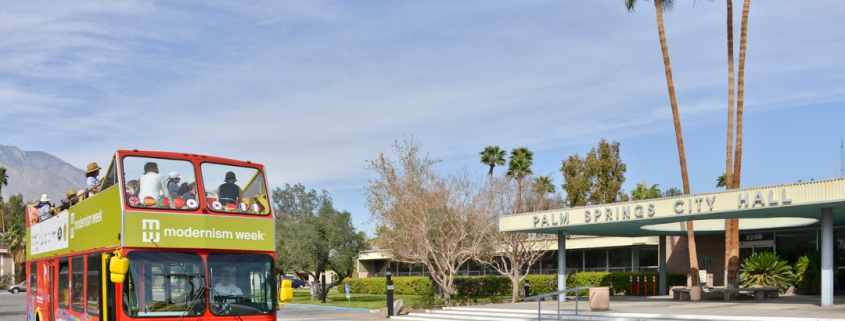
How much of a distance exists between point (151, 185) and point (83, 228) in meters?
2.03

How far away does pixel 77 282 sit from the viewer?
1211 cm

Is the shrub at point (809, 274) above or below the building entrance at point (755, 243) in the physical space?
below

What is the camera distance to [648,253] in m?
43.7

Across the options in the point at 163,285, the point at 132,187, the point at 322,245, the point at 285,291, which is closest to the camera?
the point at 163,285

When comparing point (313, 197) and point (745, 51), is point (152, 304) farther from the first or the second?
point (313, 197)

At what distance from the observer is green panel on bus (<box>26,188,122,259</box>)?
35.0 feet

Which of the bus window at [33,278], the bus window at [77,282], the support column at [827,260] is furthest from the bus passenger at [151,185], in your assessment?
the support column at [827,260]

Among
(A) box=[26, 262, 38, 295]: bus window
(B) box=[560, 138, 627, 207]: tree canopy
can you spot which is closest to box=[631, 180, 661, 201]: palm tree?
(B) box=[560, 138, 627, 207]: tree canopy

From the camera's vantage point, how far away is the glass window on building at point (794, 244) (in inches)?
1375

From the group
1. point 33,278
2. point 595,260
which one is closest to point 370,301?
point 595,260

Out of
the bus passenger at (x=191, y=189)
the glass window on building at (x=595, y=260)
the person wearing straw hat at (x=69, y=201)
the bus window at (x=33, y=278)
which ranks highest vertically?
the bus passenger at (x=191, y=189)

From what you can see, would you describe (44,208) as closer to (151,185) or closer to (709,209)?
(151,185)

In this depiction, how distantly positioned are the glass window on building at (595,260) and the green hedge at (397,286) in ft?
31.1

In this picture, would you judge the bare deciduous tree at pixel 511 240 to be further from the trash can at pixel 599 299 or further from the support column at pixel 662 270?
the trash can at pixel 599 299
